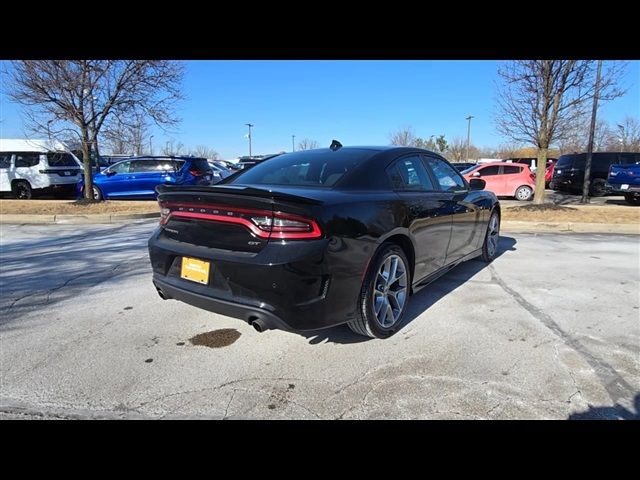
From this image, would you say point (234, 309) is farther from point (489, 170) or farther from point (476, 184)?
point (489, 170)

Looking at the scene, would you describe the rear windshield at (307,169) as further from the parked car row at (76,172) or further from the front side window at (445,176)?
the parked car row at (76,172)

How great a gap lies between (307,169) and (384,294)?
1270 mm

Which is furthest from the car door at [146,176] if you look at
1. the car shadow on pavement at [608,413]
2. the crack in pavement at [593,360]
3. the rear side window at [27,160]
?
the car shadow on pavement at [608,413]

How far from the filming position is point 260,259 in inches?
98.0

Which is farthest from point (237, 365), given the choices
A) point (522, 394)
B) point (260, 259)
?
point (522, 394)

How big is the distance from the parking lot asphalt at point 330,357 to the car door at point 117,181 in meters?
9.39

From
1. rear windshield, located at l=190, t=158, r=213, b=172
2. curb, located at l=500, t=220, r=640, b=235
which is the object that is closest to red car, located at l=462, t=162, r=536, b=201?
curb, located at l=500, t=220, r=640, b=235

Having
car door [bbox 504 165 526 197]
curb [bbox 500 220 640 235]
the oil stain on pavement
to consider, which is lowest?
the oil stain on pavement

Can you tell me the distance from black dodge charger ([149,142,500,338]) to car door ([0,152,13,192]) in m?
15.8

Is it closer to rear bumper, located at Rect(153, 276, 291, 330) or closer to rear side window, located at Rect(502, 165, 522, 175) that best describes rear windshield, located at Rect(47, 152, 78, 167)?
rear bumper, located at Rect(153, 276, 291, 330)

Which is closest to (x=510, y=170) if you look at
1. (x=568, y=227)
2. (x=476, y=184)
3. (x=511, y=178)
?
(x=511, y=178)

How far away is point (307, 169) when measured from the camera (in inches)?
139

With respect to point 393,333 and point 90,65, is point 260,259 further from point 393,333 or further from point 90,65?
point 90,65

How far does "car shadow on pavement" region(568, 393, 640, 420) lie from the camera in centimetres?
224
